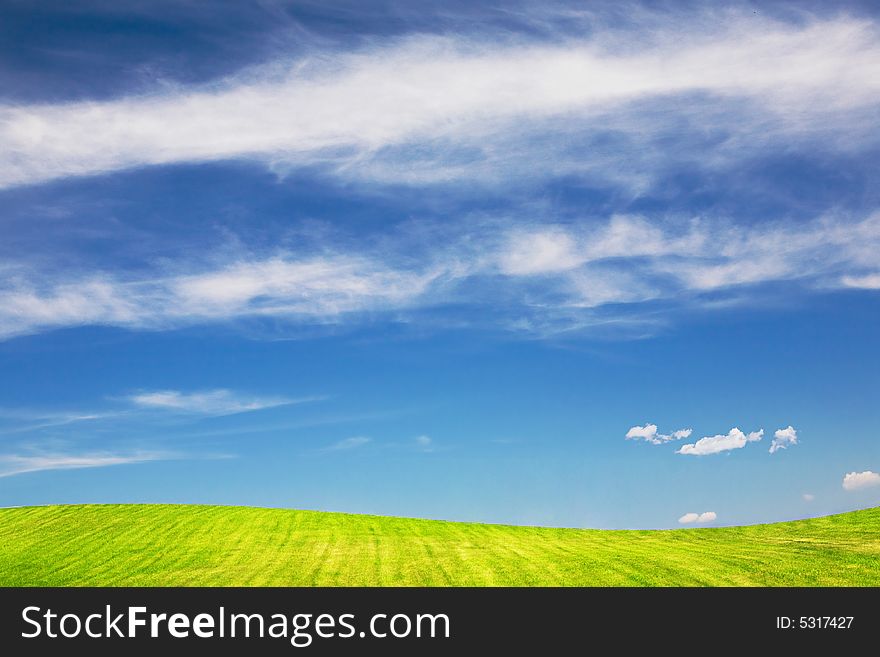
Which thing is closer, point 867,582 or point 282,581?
point 867,582

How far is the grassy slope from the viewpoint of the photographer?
3675 cm

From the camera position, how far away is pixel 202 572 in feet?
134

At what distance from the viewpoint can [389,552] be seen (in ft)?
154

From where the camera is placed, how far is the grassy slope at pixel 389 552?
36.8m
